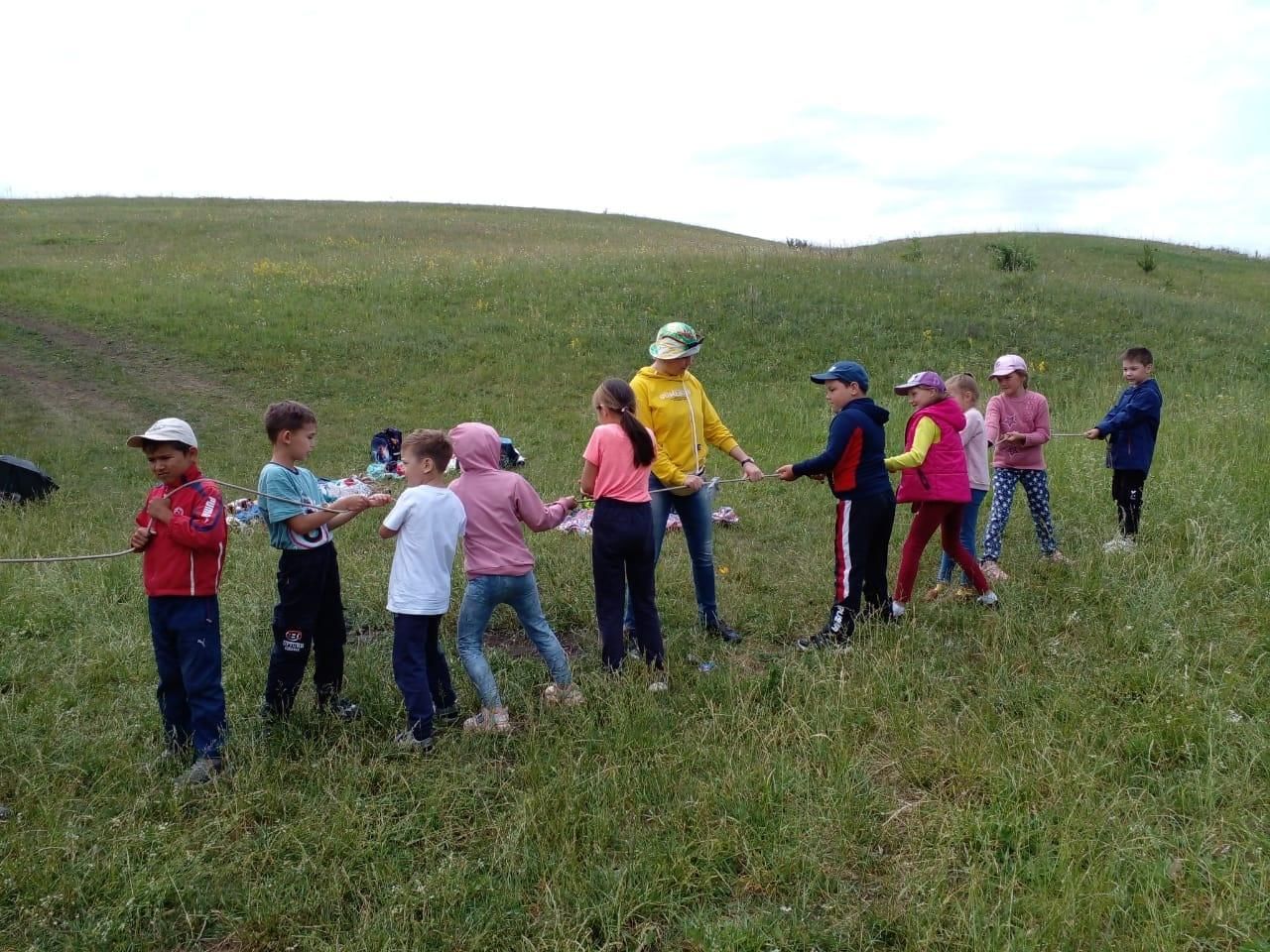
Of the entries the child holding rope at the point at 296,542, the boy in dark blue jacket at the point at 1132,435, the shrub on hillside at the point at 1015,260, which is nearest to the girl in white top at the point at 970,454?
the boy in dark blue jacket at the point at 1132,435

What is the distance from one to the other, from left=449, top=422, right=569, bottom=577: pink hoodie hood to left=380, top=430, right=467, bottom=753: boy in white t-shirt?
0.17 metres

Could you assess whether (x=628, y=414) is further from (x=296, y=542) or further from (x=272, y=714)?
(x=272, y=714)

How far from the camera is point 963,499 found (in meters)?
5.88

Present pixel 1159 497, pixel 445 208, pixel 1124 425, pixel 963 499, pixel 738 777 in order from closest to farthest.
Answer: pixel 738 777 → pixel 963 499 → pixel 1124 425 → pixel 1159 497 → pixel 445 208

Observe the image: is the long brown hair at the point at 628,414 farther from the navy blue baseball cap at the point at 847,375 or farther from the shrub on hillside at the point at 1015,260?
the shrub on hillside at the point at 1015,260

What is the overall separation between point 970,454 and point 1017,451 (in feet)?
1.41

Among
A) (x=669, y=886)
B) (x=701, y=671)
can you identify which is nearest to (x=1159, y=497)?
(x=701, y=671)

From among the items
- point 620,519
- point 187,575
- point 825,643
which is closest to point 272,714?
point 187,575

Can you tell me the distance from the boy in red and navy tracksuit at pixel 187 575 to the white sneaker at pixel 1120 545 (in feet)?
19.8

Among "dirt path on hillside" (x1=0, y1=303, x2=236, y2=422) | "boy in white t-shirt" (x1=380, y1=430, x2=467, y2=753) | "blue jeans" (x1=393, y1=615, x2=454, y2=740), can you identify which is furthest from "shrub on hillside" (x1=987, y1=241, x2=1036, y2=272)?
"blue jeans" (x1=393, y1=615, x2=454, y2=740)

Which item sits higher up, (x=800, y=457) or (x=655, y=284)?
(x=655, y=284)

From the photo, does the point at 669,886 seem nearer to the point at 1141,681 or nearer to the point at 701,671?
the point at 701,671

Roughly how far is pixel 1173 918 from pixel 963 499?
3.18 meters

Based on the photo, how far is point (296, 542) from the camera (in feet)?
15.0
